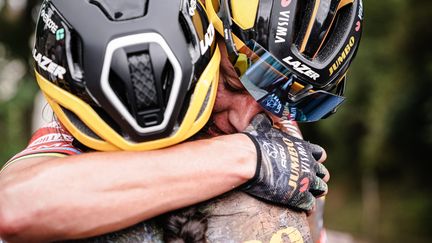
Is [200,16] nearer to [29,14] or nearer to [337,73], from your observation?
[337,73]

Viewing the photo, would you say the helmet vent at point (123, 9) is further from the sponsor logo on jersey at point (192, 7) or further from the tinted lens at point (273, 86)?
the tinted lens at point (273, 86)

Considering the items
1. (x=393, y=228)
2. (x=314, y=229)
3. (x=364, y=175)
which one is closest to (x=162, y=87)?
(x=314, y=229)

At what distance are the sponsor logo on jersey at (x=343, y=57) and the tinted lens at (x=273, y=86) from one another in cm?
11

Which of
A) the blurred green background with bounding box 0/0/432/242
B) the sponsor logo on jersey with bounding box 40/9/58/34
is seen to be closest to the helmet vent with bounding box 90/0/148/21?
the sponsor logo on jersey with bounding box 40/9/58/34

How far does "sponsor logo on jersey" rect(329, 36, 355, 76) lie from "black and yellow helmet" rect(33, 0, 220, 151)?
58cm

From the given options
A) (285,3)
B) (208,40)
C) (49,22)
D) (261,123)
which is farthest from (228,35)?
(49,22)

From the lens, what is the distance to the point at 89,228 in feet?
7.02

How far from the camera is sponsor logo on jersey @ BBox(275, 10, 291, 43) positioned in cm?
249

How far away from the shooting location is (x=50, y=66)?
2324mm

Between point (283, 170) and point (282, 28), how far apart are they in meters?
0.59

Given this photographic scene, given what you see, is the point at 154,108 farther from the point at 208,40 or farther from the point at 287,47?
the point at 287,47

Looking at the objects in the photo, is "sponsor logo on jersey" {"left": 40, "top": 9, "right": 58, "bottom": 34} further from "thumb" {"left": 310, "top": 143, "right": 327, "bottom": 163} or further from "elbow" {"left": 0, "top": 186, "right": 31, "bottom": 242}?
"thumb" {"left": 310, "top": 143, "right": 327, "bottom": 163}

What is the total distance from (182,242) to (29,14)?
12.1 meters

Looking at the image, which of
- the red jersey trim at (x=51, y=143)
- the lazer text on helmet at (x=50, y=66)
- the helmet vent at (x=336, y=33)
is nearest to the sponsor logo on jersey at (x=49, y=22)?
the lazer text on helmet at (x=50, y=66)
